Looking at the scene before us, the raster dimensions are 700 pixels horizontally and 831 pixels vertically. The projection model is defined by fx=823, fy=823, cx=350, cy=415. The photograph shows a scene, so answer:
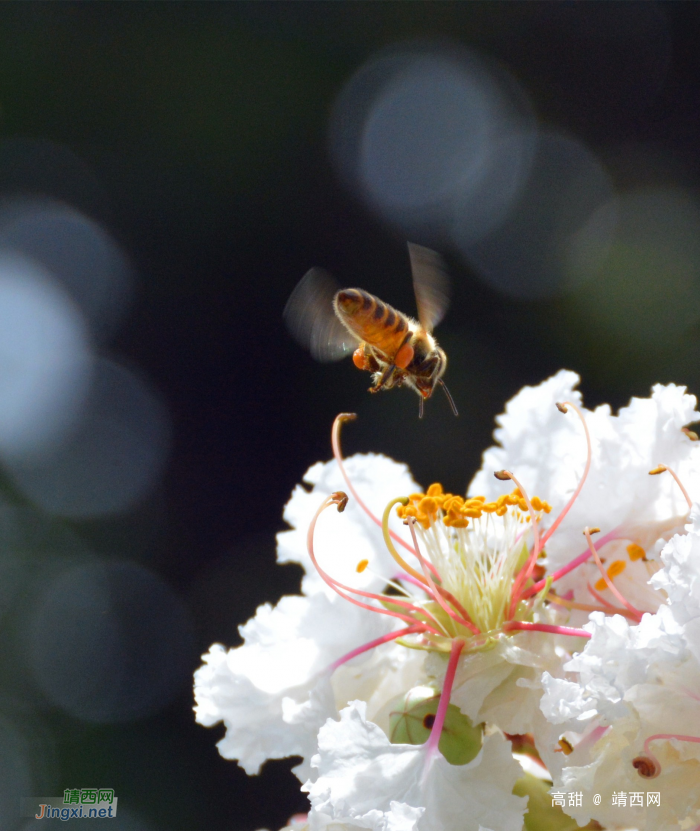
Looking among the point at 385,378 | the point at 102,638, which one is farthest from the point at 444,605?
the point at 102,638

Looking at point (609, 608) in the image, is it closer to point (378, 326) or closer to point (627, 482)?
point (627, 482)

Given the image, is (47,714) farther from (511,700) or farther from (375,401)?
(511,700)

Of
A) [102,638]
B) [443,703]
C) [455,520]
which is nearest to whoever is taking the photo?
[443,703]

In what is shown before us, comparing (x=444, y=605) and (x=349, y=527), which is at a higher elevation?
(x=349, y=527)

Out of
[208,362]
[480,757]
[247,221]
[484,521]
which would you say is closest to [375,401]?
[208,362]

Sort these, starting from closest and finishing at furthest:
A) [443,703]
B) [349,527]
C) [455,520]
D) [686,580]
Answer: [686,580], [443,703], [455,520], [349,527]

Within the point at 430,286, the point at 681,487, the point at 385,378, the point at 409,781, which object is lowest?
the point at 409,781

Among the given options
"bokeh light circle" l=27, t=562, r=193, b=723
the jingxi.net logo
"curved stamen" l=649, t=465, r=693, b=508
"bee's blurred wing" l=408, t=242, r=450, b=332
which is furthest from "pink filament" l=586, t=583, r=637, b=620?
"bokeh light circle" l=27, t=562, r=193, b=723
